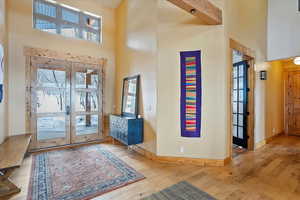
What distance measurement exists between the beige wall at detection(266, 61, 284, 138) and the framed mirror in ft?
12.8

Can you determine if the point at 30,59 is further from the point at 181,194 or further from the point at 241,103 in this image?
the point at 241,103

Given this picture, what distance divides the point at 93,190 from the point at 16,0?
4574 millimetres

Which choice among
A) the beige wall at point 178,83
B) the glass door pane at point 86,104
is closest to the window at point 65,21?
Result: the glass door pane at point 86,104

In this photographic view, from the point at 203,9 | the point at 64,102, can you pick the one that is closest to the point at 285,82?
the point at 203,9

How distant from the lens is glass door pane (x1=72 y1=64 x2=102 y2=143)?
4418mm

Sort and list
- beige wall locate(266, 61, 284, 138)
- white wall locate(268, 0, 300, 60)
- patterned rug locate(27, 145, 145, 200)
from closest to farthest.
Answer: patterned rug locate(27, 145, 145, 200) < white wall locate(268, 0, 300, 60) < beige wall locate(266, 61, 284, 138)

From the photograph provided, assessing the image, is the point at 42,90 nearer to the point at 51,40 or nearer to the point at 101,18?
the point at 51,40

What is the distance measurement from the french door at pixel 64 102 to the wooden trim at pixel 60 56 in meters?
0.10

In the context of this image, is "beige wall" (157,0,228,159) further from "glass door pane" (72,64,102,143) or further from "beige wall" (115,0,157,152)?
"glass door pane" (72,64,102,143)

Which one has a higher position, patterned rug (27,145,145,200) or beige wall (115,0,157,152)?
beige wall (115,0,157,152)

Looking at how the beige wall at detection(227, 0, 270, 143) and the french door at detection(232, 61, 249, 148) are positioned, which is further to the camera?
the french door at detection(232, 61, 249, 148)

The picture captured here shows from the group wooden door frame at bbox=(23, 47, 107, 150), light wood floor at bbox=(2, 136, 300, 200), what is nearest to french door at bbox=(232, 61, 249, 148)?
light wood floor at bbox=(2, 136, 300, 200)

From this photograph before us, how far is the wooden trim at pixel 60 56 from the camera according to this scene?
3781 millimetres

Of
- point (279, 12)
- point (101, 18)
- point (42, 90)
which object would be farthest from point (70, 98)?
point (279, 12)
